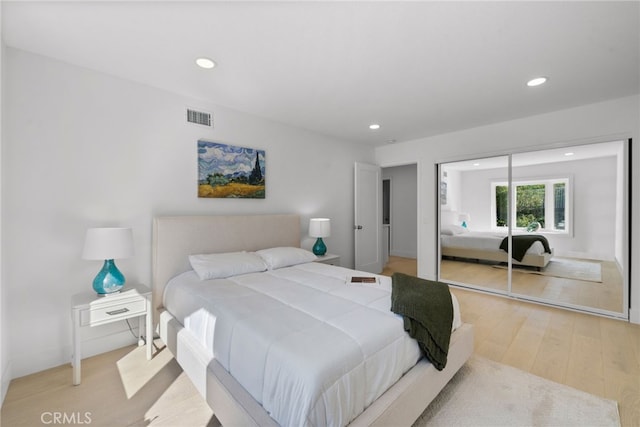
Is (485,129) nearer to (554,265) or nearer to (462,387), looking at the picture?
(554,265)

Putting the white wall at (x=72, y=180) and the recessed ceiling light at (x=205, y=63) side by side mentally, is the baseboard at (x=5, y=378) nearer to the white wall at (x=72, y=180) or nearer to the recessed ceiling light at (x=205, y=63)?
the white wall at (x=72, y=180)

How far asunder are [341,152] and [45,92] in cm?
364

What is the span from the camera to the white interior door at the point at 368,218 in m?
4.91

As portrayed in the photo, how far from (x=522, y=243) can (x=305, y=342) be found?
3.89 metres

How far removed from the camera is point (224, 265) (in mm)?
2600

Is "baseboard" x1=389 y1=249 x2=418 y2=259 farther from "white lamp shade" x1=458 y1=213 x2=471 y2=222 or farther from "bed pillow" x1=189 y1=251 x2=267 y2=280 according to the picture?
"bed pillow" x1=189 y1=251 x2=267 y2=280

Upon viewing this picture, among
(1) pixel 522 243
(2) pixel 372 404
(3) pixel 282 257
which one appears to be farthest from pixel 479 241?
(2) pixel 372 404

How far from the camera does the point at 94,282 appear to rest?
2.21 meters

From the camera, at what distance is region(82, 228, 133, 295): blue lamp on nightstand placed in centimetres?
211

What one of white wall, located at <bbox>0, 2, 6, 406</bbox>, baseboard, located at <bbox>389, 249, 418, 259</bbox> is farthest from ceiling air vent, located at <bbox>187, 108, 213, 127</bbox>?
baseboard, located at <bbox>389, 249, 418, 259</bbox>

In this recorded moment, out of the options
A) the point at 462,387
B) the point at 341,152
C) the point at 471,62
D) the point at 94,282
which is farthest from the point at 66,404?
the point at 341,152

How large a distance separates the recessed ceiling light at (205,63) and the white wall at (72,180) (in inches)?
29.8

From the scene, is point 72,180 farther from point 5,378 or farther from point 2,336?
point 5,378

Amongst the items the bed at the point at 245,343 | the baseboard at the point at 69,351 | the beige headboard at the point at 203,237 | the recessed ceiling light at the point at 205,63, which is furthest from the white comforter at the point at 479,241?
the baseboard at the point at 69,351
